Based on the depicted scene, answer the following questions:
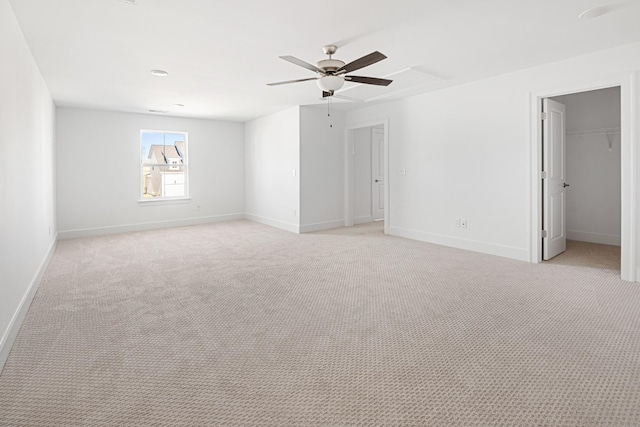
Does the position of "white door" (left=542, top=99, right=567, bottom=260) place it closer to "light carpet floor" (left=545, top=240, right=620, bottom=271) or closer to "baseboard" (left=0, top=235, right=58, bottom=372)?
"light carpet floor" (left=545, top=240, right=620, bottom=271)

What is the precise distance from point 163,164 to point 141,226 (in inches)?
55.3

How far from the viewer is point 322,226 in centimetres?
714

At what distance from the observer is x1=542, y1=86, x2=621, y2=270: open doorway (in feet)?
17.6

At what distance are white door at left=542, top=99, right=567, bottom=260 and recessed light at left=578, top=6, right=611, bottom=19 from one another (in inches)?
61.6

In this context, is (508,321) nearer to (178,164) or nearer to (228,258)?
(228,258)

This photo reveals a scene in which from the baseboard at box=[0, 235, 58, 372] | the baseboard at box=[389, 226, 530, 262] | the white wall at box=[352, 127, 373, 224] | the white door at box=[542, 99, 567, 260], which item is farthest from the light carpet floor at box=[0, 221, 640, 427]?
the white wall at box=[352, 127, 373, 224]

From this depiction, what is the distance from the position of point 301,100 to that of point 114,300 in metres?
4.28

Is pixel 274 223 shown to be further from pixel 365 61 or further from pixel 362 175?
pixel 365 61

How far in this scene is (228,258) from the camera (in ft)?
15.9

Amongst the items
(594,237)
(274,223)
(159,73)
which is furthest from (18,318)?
(594,237)

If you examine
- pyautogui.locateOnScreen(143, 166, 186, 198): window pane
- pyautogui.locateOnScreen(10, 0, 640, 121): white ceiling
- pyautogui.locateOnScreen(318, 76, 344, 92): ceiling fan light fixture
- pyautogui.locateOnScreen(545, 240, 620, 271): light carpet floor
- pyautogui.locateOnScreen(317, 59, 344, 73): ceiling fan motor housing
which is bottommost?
pyautogui.locateOnScreen(545, 240, 620, 271): light carpet floor

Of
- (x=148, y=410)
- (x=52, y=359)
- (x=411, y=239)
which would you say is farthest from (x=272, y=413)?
(x=411, y=239)

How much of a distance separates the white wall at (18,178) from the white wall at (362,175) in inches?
212

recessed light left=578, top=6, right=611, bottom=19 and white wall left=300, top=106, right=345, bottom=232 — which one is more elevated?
recessed light left=578, top=6, right=611, bottom=19
